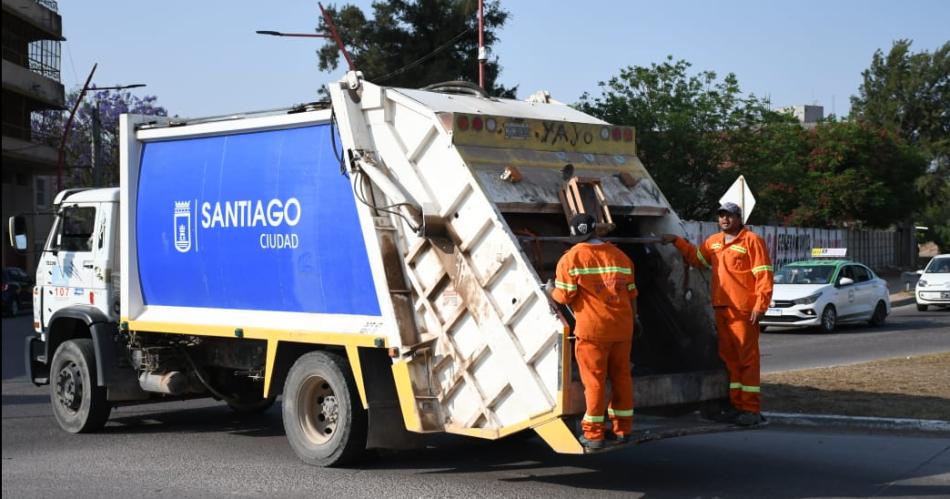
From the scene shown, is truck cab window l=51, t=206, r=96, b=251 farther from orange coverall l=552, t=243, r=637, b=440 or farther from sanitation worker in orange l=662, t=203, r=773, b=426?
sanitation worker in orange l=662, t=203, r=773, b=426

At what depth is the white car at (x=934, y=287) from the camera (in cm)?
2839

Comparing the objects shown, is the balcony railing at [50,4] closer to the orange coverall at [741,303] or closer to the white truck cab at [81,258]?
the white truck cab at [81,258]

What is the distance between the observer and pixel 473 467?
890 cm

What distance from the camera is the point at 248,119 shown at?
9.59 m

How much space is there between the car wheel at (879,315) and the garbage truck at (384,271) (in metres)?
16.3

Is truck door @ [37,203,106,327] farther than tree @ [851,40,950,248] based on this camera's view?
No

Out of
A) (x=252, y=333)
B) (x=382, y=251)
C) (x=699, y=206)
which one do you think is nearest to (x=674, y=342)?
(x=382, y=251)

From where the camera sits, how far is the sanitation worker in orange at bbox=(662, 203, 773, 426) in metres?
8.32

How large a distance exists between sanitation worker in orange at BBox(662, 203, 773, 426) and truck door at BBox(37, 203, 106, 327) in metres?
6.04

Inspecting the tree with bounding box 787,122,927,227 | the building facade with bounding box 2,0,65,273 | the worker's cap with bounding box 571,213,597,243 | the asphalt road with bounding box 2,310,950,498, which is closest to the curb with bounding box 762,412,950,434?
the asphalt road with bounding box 2,310,950,498

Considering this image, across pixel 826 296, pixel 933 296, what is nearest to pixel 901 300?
pixel 933 296

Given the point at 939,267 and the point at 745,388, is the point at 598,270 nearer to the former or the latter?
the point at 745,388

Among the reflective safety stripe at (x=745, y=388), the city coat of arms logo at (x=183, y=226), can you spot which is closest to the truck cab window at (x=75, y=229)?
the city coat of arms logo at (x=183, y=226)

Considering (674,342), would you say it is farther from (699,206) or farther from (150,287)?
(699,206)
